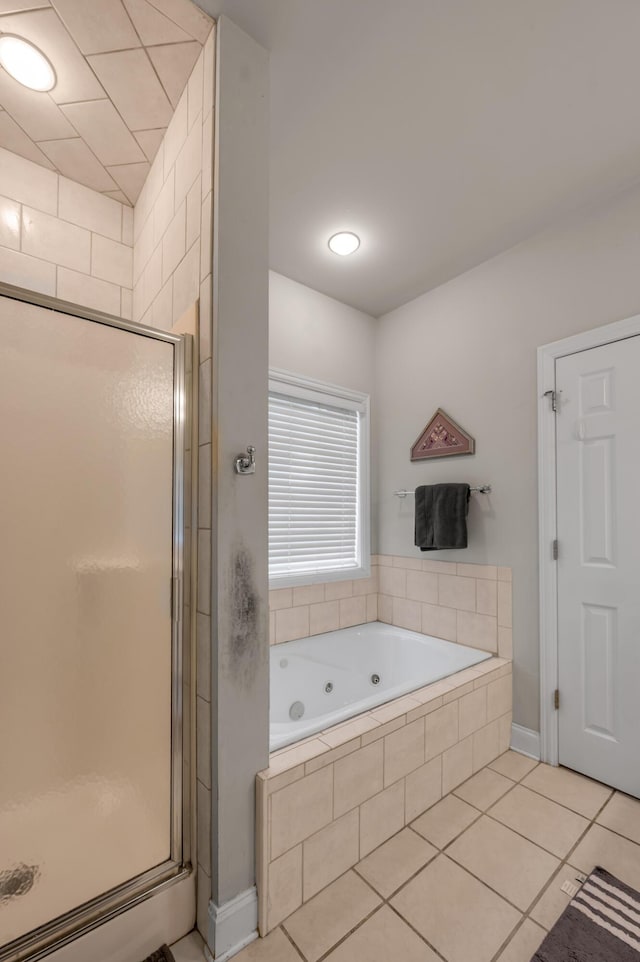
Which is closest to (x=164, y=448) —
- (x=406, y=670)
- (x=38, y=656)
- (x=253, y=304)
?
(x=253, y=304)

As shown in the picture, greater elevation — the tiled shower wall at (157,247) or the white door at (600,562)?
the tiled shower wall at (157,247)

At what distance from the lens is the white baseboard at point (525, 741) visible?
211 cm

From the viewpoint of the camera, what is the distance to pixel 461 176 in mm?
1849

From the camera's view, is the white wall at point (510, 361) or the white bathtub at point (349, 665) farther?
the white bathtub at point (349, 665)

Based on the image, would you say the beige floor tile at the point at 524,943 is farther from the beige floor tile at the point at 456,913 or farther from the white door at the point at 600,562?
the white door at the point at 600,562

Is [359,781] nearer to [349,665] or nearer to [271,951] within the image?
[271,951]

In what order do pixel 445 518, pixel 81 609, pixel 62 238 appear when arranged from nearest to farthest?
pixel 81 609, pixel 62 238, pixel 445 518

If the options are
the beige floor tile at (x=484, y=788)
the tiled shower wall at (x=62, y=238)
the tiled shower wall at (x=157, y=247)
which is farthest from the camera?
the beige floor tile at (x=484, y=788)

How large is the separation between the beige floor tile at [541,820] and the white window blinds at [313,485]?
4.67 feet

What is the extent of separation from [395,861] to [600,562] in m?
1.48

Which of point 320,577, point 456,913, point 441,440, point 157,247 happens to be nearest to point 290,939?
point 456,913

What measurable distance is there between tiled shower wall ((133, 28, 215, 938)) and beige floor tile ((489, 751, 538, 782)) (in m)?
1.46

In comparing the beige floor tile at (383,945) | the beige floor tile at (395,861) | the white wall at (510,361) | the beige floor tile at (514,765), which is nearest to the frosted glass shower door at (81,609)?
the beige floor tile at (383,945)

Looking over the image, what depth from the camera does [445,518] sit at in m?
2.42
